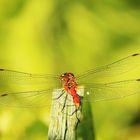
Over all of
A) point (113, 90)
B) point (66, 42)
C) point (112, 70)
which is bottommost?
point (113, 90)

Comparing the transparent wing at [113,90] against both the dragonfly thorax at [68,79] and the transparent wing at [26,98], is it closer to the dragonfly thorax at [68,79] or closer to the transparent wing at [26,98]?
the dragonfly thorax at [68,79]

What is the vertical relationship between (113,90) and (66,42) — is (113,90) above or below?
below

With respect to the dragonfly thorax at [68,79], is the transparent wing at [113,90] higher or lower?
lower

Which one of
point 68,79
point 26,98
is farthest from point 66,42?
point 26,98

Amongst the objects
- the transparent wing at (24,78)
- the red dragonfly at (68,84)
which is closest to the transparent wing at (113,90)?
the red dragonfly at (68,84)

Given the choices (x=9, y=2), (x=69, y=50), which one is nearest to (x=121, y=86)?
(x=69, y=50)

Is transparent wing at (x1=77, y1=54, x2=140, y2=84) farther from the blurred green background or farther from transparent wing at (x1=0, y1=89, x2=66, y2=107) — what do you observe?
transparent wing at (x1=0, y1=89, x2=66, y2=107)

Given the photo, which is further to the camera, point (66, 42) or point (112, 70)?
point (66, 42)

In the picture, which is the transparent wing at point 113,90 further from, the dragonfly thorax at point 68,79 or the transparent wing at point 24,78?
the transparent wing at point 24,78

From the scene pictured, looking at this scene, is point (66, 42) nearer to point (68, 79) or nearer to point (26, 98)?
point (68, 79)
